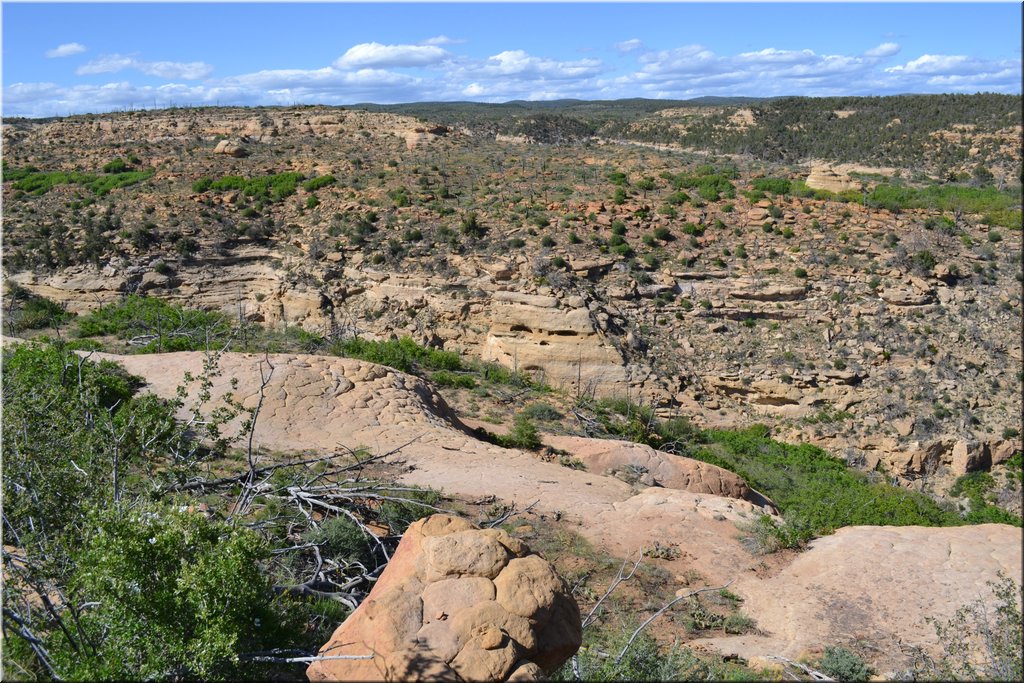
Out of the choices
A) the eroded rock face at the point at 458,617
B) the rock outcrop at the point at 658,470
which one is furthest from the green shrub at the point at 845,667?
the rock outcrop at the point at 658,470

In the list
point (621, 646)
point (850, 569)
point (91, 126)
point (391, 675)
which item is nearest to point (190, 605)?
point (391, 675)

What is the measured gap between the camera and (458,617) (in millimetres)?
4836

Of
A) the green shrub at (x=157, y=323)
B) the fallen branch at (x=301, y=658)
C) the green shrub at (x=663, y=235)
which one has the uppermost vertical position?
the green shrub at (x=663, y=235)

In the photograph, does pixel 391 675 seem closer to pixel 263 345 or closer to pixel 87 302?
pixel 263 345

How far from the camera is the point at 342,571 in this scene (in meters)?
6.57

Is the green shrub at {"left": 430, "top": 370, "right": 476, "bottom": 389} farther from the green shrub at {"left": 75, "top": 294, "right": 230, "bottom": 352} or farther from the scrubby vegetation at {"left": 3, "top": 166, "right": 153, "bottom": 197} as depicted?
the scrubby vegetation at {"left": 3, "top": 166, "right": 153, "bottom": 197}

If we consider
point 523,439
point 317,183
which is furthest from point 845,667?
point 317,183

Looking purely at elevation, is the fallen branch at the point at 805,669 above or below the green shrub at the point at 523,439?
above

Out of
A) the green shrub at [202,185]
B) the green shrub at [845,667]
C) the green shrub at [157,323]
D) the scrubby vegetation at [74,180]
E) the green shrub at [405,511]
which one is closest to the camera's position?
the green shrub at [845,667]

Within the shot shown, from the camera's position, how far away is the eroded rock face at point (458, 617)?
4.57m

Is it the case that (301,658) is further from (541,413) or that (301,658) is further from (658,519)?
(541,413)

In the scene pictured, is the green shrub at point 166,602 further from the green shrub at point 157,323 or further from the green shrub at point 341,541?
the green shrub at point 157,323

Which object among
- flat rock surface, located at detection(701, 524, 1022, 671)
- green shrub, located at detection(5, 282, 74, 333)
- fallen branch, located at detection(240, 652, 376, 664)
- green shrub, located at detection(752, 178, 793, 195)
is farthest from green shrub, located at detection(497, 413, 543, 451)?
green shrub, located at detection(752, 178, 793, 195)

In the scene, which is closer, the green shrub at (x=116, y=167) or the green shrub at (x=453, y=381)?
the green shrub at (x=453, y=381)
